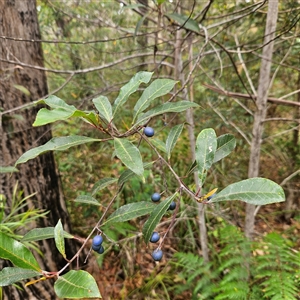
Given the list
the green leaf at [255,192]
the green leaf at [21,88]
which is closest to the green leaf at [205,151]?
the green leaf at [255,192]

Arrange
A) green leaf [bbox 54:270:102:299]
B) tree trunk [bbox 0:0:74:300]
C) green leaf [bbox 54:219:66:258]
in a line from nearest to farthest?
1. green leaf [bbox 54:270:102:299]
2. green leaf [bbox 54:219:66:258]
3. tree trunk [bbox 0:0:74:300]

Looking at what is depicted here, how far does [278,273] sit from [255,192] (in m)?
1.09

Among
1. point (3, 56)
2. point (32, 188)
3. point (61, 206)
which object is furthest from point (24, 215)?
point (3, 56)

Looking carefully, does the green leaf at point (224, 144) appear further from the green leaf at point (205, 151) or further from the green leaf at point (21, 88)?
the green leaf at point (21, 88)

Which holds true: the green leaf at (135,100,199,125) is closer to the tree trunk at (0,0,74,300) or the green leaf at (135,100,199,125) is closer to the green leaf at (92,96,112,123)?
the green leaf at (92,96,112,123)

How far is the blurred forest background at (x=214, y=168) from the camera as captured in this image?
4.25 feet

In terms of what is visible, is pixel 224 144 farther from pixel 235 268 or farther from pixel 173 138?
pixel 235 268

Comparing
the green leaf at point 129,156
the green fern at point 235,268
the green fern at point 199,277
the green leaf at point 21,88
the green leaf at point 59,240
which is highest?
the green leaf at point 21,88

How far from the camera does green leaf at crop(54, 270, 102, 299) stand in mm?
457

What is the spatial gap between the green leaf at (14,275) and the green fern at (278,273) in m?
1.16

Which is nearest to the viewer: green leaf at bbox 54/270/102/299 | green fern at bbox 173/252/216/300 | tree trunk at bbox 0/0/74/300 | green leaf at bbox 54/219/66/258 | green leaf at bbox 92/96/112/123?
green leaf at bbox 54/270/102/299

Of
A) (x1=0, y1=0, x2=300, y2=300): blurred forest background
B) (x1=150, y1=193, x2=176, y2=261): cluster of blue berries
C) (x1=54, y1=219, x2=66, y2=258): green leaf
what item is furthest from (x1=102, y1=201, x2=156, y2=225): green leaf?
(x1=0, y1=0, x2=300, y2=300): blurred forest background

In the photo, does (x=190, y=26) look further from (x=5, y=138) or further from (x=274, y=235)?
(x=274, y=235)

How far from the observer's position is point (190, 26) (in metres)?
1.08
